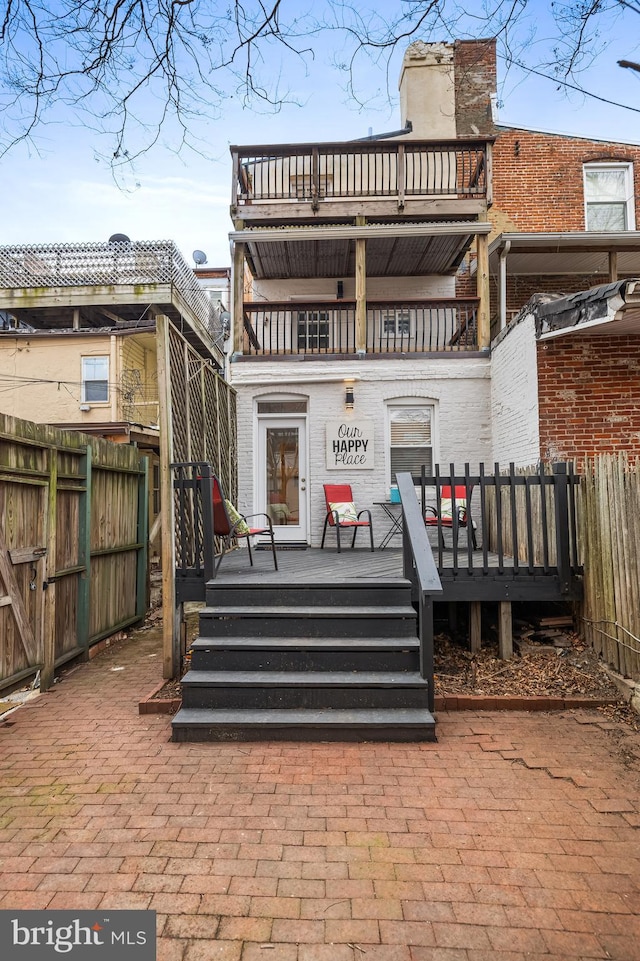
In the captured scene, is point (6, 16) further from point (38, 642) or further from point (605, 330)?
point (605, 330)

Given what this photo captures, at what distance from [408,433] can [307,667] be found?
16.9 feet

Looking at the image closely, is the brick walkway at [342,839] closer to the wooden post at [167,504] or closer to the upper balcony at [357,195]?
the wooden post at [167,504]

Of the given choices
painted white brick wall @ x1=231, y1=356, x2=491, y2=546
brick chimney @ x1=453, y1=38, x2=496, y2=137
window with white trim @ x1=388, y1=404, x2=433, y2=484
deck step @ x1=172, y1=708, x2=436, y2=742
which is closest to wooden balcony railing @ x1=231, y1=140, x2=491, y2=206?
brick chimney @ x1=453, y1=38, x2=496, y2=137

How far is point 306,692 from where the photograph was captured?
3.83 meters

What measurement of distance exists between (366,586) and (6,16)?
13.2 feet

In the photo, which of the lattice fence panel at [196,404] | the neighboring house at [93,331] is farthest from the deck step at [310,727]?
the neighboring house at [93,331]

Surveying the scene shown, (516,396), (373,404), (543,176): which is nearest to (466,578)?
(516,396)

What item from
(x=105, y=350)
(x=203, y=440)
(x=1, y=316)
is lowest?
(x=203, y=440)

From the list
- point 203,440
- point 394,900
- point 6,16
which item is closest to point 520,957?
point 394,900

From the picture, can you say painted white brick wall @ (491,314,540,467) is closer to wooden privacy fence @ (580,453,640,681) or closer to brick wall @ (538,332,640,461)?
brick wall @ (538,332,640,461)

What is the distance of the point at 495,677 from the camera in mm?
4492

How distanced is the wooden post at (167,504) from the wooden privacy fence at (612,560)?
3.60 meters

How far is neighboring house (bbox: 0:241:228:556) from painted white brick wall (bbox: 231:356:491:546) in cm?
454

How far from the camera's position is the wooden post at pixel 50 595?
4.70m
